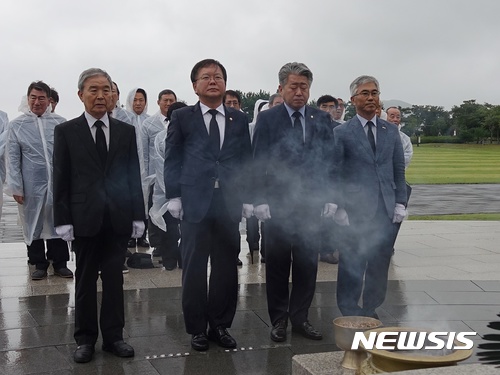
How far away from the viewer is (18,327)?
5246 millimetres

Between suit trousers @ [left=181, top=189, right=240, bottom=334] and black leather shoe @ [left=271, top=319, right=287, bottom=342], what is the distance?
0.34m

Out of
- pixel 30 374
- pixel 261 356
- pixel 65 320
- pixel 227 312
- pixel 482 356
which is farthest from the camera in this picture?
pixel 65 320

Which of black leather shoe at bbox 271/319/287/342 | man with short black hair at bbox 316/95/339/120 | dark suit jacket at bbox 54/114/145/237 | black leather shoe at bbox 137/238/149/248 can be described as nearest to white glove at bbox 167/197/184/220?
dark suit jacket at bbox 54/114/145/237

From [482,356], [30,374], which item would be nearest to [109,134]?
[30,374]

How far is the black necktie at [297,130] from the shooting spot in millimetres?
5031

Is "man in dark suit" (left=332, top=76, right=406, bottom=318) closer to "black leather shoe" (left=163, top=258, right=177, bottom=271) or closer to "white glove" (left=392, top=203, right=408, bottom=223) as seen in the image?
"white glove" (left=392, top=203, right=408, bottom=223)

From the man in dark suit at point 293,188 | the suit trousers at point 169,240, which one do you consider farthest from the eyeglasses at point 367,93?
the suit trousers at point 169,240

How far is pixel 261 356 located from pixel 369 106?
205cm

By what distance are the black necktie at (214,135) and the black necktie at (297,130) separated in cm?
60

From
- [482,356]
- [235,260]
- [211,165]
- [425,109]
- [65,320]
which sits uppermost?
[425,109]

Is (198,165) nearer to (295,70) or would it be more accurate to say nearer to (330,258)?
(295,70)

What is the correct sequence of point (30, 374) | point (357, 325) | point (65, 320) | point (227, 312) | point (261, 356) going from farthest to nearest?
point (65, 320)
point (227, 312)
point (261, 356)
point (30, 374)
point (357, 325)

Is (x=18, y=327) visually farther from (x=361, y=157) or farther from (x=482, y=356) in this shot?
(x=482, y=356)

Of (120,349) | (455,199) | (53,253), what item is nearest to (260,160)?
(120,349)
